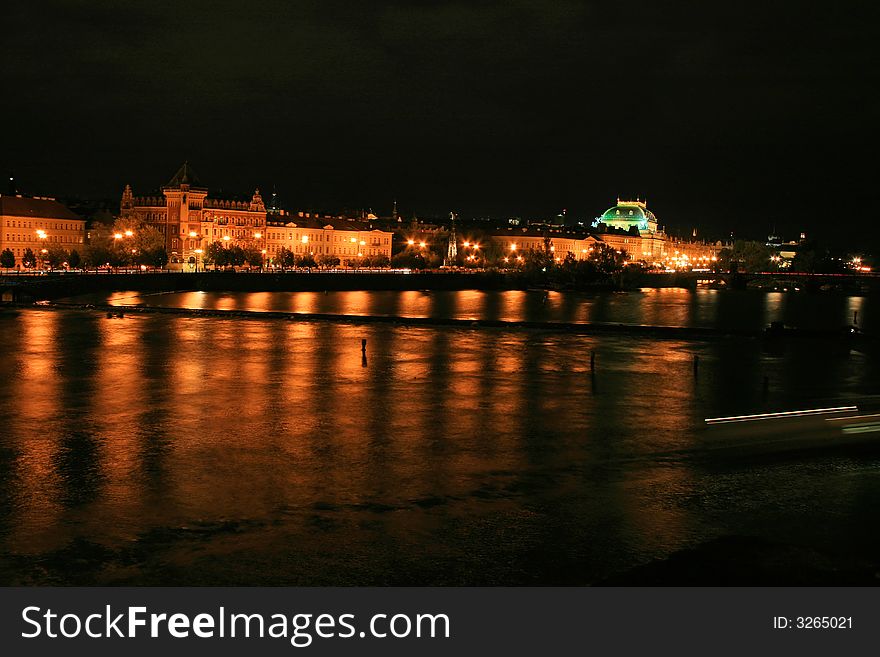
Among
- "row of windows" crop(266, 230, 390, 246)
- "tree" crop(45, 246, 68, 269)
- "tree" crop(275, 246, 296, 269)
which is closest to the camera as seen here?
"tree" crop(45, 246, 68, 269)

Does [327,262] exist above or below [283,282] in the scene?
above

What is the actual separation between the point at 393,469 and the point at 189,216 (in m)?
129

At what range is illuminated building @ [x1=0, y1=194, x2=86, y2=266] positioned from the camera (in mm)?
123188

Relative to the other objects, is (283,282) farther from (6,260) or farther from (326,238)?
(326,238)

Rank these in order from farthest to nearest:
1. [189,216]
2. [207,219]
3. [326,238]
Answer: [326,238] < [207,219] < [189,216]

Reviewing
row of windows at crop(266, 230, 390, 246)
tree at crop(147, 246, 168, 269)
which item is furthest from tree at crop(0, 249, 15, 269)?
row of windows at crop(266, 230, 390, 246)

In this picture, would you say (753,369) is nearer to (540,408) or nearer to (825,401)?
(825,401)

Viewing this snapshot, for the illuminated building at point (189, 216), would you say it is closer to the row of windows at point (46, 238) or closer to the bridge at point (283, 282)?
the row of windows at point (46, 238)

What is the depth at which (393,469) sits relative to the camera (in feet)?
51.6

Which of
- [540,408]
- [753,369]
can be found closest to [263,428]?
[540,408]

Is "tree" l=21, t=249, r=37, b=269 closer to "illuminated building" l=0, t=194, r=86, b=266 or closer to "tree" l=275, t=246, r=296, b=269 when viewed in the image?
"illuminated building" l=0, t=194, r=86, b=266

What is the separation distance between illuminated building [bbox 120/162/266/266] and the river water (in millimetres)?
107488

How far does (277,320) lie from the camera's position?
5119 cm

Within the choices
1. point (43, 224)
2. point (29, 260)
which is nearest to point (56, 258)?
point (29, 260)
